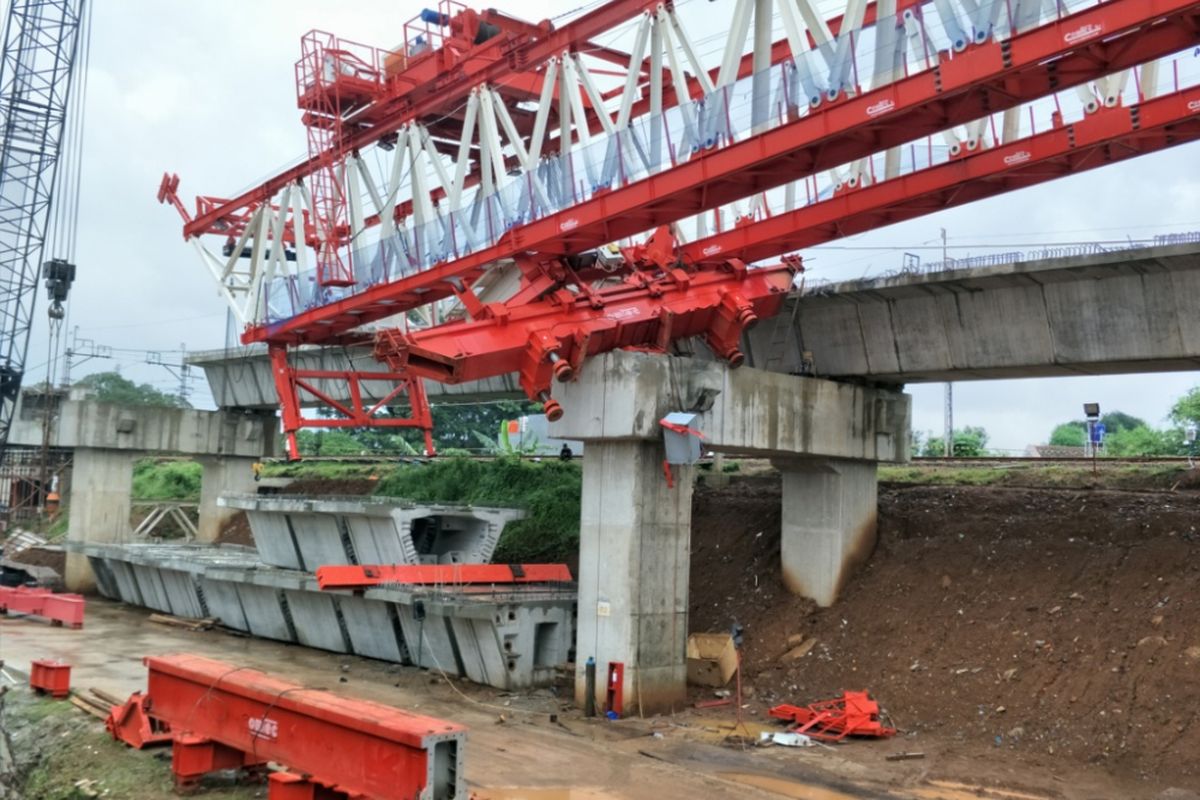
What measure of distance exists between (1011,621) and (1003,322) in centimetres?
545

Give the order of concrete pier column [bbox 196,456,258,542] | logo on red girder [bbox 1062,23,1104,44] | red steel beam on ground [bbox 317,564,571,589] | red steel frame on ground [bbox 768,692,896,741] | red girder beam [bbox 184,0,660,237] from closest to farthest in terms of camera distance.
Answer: logo on red girder [bbox 1062,23,1104,44]
red steel frame on ground [bbox 768,692,896,741]
red girder beam [bbox 184,0,660,237]
red steel beam on ground [bbox 317,564,571,589]
concrete pier column [bbox 196,456,258,542]

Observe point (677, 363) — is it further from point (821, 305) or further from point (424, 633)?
point (424, 633)

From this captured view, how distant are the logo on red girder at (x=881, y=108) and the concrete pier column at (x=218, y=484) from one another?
32357 millimetres

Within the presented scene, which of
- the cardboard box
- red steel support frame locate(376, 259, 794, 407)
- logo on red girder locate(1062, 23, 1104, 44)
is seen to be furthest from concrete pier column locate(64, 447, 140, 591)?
logo on red girder locate(1062, 23, 1104, 44)

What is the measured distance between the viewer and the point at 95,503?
120 ft

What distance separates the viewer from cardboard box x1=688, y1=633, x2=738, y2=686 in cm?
1956

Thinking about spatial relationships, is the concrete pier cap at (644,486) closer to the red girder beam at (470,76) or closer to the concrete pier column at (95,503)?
the red girder beam at (470,76)

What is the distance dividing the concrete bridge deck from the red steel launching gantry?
5.80 feet

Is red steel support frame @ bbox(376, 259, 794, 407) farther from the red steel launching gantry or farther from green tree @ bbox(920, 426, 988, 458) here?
green tree @ bbox(920, 426, 988, 458)

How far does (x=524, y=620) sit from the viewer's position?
67.0 ft

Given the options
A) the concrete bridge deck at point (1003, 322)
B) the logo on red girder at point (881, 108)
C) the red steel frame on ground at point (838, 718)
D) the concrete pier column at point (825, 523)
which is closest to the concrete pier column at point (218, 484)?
the concrete bridge deck at point (1003, 322)

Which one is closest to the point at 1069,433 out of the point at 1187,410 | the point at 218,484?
the point at 1187,410

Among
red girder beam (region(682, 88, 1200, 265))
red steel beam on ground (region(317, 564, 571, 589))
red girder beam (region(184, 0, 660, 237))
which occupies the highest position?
red girder beam (region(184, 0, 660, 237))

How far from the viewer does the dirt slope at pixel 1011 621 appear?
1551 centimetres
